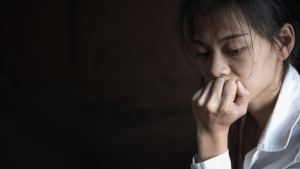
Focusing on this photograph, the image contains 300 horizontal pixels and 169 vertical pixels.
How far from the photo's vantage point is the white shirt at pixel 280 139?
1498 millimetres

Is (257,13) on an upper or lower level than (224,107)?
upper

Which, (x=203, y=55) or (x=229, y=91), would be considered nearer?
(x=229, y=91)

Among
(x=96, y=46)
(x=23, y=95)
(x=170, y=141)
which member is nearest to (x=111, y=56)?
(x=96, y=46)

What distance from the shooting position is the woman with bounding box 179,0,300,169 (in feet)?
4.92

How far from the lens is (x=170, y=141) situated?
136 inches

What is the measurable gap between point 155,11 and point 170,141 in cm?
130

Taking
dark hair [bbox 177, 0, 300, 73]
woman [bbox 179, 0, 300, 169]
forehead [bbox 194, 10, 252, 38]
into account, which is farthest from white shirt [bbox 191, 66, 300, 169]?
forehead [bbox 194, 10, 252, 38]

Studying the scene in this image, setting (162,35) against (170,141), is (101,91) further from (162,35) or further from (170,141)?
(170,141)

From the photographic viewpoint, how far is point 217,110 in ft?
4.85

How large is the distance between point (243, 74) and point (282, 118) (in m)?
0.18

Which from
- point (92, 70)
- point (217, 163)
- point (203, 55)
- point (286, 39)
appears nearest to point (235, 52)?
point (203, 55)

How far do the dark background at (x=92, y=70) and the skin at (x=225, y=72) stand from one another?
2084mm

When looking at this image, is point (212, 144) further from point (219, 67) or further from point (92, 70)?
point (92, 70)

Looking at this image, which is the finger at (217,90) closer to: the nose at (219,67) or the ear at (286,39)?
the nose at (219,67)
